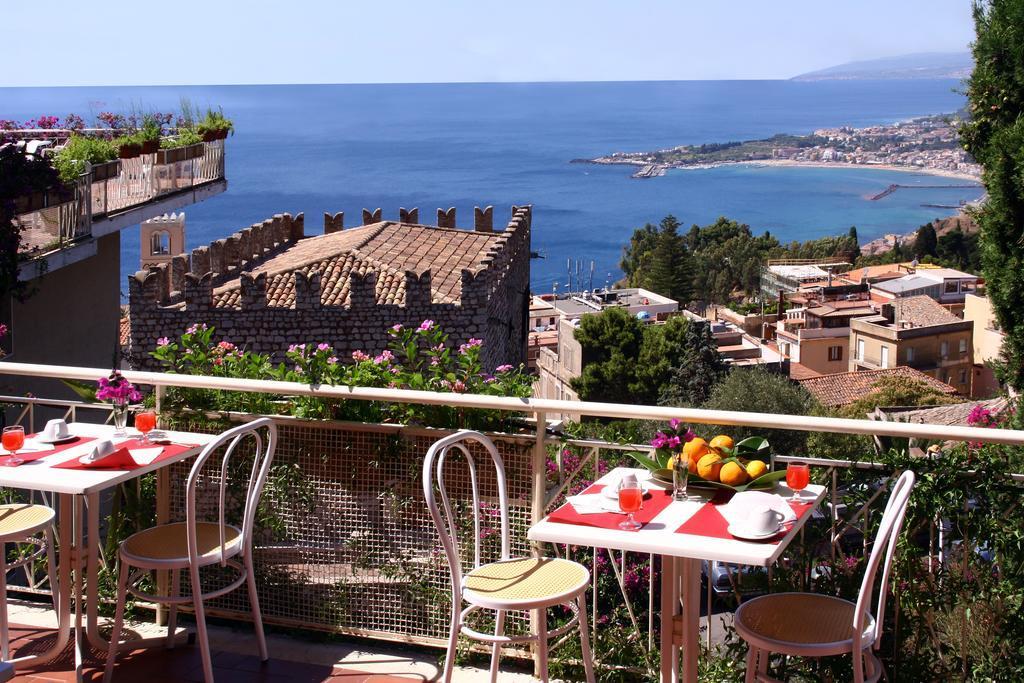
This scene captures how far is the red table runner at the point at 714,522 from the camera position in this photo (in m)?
2.71

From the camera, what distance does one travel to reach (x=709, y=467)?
306cm

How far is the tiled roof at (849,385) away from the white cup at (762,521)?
39.1m

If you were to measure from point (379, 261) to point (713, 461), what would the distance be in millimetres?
18660

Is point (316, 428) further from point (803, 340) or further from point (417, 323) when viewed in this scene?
point (803, 340)

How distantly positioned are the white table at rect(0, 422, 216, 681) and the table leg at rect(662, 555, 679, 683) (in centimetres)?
153

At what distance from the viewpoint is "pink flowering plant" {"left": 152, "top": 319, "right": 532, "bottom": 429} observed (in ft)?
12.2

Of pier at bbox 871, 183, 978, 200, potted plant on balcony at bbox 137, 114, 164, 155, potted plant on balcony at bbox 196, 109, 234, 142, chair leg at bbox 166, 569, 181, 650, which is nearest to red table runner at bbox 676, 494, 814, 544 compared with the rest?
chair leg at bbox 166, 569, 181, 650

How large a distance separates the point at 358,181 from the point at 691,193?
47.0 meters

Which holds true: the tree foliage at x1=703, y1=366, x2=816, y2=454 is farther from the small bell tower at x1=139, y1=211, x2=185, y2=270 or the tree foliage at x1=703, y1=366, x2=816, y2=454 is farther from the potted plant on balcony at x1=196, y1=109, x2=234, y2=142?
the potted plant on balcony at x1=196, y1=109, x2=234, y2=142

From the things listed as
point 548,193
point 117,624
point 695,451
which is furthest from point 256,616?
point 548,193

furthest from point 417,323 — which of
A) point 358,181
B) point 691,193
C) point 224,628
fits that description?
point 691,193

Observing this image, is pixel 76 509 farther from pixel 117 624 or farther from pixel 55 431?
pixel 117 624

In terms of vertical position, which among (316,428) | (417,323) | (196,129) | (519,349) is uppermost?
(196,129)

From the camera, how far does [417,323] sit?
742 inches
